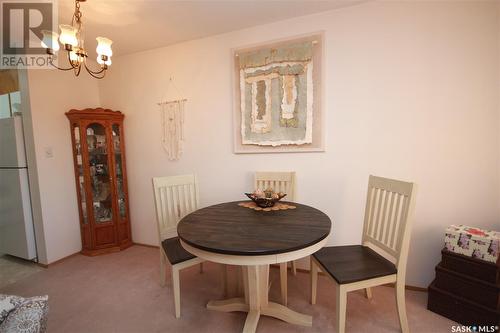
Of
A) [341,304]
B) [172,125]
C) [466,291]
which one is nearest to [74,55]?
[172,125]

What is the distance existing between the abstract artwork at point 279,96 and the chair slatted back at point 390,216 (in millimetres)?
681

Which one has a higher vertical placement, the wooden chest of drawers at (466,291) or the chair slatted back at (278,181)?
the chair slatted back at (278,181)

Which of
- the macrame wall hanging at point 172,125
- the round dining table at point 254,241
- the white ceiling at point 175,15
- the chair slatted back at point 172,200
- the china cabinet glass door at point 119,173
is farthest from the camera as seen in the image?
the china cabinet glass door at point 119,173

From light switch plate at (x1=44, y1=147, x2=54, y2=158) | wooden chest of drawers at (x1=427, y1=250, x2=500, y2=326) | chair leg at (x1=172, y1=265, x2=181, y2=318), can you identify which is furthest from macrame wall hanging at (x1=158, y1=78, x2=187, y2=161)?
wooden chest of drawers at (x1=427, y1=250, x2=500, y2=326)

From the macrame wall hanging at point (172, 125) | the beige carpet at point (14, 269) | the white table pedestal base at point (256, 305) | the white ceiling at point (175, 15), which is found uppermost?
the white ceiling at point (175, 15)

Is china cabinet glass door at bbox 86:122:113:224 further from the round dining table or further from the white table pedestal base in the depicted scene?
the white table pedestal base

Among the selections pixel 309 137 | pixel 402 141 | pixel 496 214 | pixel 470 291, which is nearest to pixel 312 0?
pixel 309 137

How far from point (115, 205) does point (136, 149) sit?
2.45 ft

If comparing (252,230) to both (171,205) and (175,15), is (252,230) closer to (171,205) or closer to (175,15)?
(171,205)

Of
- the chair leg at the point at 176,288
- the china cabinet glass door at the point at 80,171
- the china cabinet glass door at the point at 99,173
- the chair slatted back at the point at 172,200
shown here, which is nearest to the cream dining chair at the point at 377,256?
the chair leg at the point at 176,288

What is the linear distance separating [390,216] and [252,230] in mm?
964

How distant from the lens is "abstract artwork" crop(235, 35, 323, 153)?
2.19 m

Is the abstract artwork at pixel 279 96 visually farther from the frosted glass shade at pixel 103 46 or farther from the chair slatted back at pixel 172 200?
the frosted glass shade at pixel 103 46

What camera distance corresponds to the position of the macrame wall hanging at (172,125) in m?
2.77
